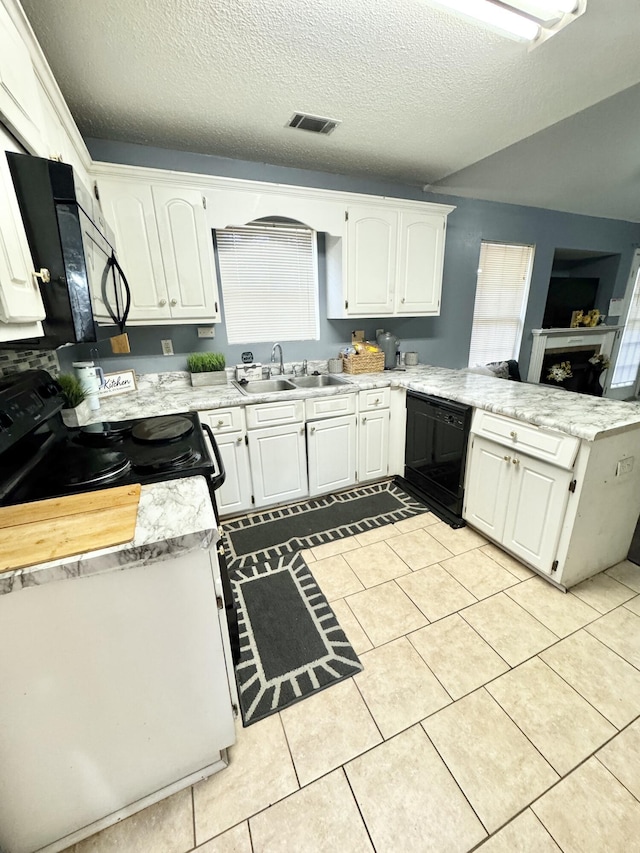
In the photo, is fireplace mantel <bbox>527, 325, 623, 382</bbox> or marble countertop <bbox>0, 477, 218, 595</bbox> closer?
marble countertop <bbox>0, 477, 218, 595</bbox>

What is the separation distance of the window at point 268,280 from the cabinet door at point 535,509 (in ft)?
6.57

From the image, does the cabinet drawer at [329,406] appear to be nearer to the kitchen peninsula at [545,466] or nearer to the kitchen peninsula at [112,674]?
the kitchen peninsula at [545,466]

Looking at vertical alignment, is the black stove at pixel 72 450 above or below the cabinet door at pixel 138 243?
below

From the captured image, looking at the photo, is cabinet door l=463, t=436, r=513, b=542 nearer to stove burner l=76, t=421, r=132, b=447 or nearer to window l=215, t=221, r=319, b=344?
window l=215, t=221, r=319, b=344

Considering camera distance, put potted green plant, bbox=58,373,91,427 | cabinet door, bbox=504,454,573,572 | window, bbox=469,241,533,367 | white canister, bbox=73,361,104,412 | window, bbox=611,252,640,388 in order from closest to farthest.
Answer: potted green plant, bbox=58,373,91,427 < cabinet door, bbox=504,454,573,572 < white canister, bbox=73,361,104,412 < window, bbox=469,241,533,367 < window, bbox=611,252,640,388

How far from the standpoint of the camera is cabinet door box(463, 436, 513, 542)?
6.46ft

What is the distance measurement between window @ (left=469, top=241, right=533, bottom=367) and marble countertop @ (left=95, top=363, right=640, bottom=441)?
1.31 meters

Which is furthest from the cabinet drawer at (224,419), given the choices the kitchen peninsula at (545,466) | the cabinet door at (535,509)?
the cabinet door at (535,509)

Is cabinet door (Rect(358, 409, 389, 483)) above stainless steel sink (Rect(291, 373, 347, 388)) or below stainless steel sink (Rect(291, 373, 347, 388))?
below

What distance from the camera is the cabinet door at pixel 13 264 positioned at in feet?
2.70

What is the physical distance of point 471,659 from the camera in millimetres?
1457

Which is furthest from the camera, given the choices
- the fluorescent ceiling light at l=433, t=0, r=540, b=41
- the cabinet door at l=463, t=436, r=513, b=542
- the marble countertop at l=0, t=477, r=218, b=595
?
the cabinet door at l=463, t=436, r=513, b=542

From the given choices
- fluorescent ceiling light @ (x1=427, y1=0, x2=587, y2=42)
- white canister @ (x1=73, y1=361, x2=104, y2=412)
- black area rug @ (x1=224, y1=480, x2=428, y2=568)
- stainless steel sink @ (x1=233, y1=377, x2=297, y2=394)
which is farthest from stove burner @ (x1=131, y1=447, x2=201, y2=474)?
fluorescent ceiling light @ (x1=427, y1=0, x2=587, y2=42)

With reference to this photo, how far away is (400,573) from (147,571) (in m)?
1.50
